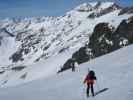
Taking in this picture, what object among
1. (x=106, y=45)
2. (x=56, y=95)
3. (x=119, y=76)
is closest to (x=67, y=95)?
(x=56, y=95)

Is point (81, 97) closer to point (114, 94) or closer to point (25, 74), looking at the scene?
point (114, 94)

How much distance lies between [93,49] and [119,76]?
344 feet

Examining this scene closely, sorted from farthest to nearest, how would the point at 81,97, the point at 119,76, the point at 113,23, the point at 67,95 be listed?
the point at 113,23, the point at 119,76, the point at 67,95, the point at 81,97

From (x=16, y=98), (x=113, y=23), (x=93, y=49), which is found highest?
(x=113, y=23)

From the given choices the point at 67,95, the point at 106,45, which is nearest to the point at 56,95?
the point at 67,95

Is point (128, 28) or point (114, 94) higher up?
point (128, 28)

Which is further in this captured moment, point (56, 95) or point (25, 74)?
point (25, 74)

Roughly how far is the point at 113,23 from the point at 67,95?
125447 millimetres

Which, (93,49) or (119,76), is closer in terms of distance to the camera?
(119,76)

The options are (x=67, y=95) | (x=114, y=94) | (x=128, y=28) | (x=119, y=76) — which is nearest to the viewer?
(x=114, y=94)

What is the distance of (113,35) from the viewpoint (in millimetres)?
135125

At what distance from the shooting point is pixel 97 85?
102 feet

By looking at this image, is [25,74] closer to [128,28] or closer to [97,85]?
[128,28]

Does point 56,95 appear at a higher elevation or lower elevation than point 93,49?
lower
